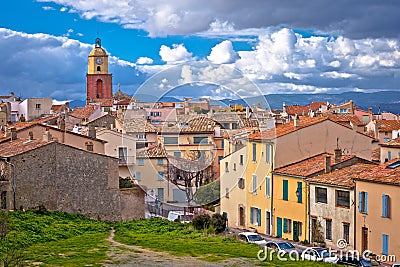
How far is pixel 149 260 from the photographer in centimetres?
2583

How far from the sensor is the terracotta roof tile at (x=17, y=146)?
3478 centimetres

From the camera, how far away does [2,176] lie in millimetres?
33750

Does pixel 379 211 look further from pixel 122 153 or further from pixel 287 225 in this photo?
pixel 122 153

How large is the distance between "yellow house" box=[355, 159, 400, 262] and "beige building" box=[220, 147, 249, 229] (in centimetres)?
1130

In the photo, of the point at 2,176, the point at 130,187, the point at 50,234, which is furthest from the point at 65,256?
the point at 130,187

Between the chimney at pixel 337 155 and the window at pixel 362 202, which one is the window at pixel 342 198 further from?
Answer: the chimney at pixel 337 155

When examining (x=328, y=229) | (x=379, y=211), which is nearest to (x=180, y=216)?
(x=328, y=229)

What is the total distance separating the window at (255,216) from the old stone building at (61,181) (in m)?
8.63

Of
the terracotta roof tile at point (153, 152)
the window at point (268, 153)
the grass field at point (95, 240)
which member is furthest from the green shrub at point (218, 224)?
the terracotta roof tile at point (153, 152)

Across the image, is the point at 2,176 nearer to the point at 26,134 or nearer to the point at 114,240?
the point at 114,240

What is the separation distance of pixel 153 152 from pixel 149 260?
2372 centimetres

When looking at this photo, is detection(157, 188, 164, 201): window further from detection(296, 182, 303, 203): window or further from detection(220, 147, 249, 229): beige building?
detection(296, 182, 303, 203): window

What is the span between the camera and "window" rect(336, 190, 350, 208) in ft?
119

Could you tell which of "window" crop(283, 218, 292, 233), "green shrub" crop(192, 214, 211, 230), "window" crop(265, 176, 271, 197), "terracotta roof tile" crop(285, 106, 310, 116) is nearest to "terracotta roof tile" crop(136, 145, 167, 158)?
"window" crop(265, 176, 271, 197)
